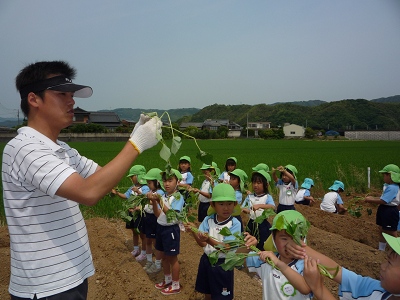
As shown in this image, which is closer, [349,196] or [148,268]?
[148,268]

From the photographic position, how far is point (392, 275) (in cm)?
186

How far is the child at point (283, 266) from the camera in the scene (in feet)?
7.76

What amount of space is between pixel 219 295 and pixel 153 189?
8.22 ft

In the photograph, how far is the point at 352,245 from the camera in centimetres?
652

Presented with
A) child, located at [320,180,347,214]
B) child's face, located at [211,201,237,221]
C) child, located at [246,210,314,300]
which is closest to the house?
child, located at [320,180,347,214]

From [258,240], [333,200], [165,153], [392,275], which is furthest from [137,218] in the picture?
[333,200]

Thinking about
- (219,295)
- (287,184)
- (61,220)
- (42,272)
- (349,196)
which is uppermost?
(61,220)

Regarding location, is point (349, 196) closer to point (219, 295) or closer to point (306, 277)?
point (219, 295)

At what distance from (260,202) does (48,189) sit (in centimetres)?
435

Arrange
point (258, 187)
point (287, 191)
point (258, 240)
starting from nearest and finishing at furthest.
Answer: point (258, 240), point (258, 187), point (287, 191)

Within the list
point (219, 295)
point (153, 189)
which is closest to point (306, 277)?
point (219, 295)

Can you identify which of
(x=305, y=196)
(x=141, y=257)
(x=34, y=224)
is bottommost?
(x=141, y=257)

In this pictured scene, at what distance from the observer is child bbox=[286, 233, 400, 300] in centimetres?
186

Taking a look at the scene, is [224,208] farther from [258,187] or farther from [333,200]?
[333,200]
